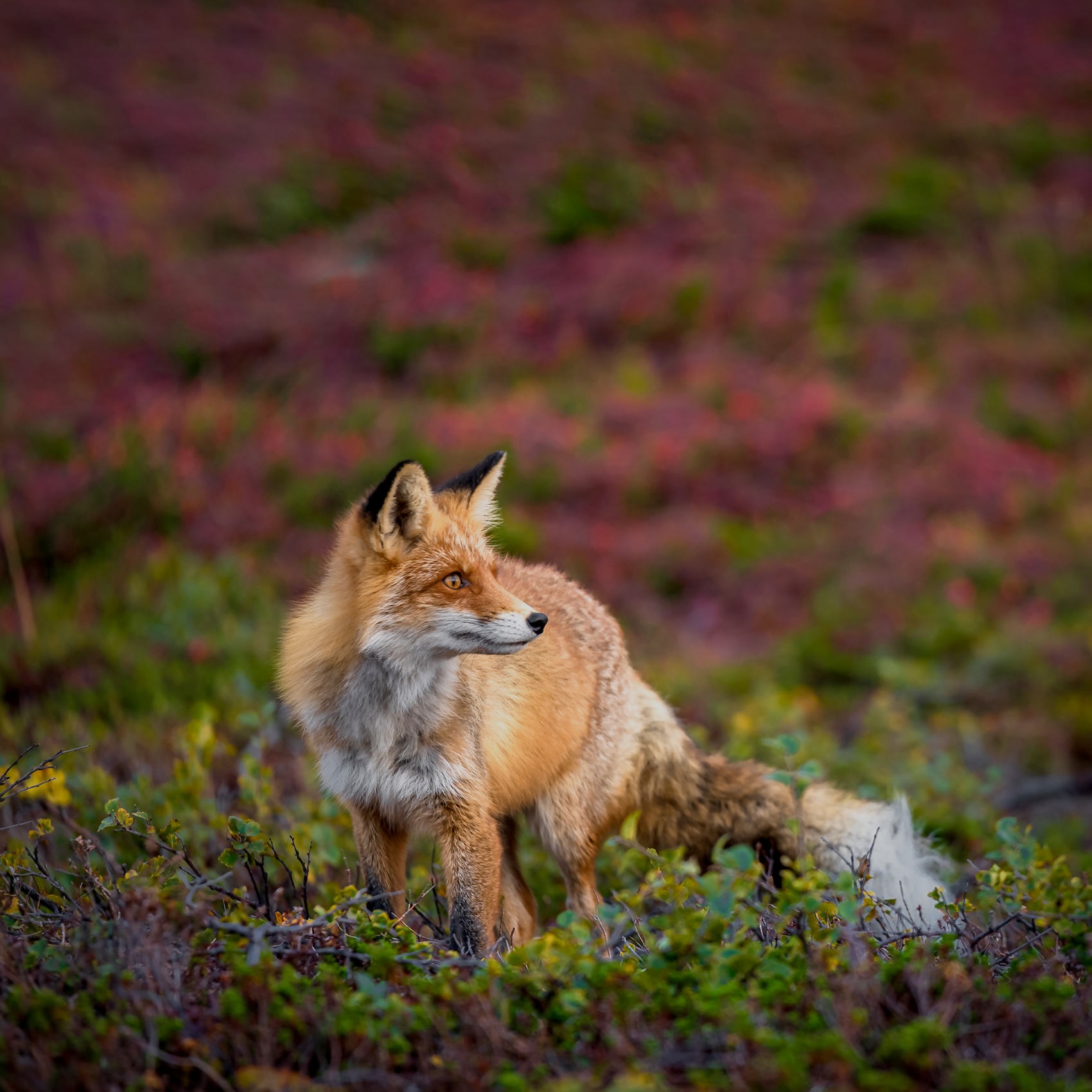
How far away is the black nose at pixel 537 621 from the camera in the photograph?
392 cm

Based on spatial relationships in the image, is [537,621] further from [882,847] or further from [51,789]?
[51,789]

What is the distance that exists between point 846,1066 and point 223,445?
1074 cm

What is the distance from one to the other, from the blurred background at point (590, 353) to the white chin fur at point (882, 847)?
5.03 feet

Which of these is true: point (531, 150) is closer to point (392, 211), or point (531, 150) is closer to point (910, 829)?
point (392, 211)

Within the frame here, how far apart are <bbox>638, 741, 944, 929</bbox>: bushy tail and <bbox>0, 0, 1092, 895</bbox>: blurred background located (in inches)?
56.8

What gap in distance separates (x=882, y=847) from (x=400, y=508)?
2561mm

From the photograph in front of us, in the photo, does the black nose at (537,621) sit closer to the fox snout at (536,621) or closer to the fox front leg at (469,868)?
the fox snout at (536,621)

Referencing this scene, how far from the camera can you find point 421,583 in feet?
13.4

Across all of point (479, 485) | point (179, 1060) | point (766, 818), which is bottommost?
point (766, 818)

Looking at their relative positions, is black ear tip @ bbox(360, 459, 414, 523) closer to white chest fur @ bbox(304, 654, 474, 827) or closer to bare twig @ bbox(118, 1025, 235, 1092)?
white chest fur @ bbox(304, 654, 474, 827)

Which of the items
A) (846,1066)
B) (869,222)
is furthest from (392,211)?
(846,1066)

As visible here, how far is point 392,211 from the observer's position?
56.6 ft

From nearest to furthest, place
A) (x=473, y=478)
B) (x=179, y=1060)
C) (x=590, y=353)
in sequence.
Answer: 1. (x=179, y=1060)
2. (x=473, y=478)
3. (x=590, y=353)

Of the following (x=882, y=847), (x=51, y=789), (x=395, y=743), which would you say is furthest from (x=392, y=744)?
(x=882, y=847)
